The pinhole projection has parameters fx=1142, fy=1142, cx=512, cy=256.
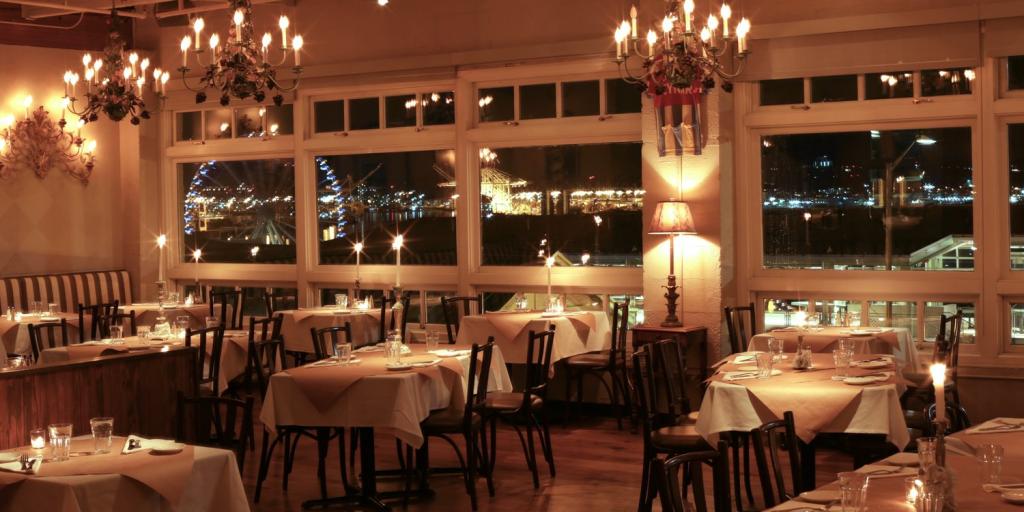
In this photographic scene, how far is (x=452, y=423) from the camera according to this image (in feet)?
21.5

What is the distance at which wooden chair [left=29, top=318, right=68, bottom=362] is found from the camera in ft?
31.1

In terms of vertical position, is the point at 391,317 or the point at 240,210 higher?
the point at 240,210

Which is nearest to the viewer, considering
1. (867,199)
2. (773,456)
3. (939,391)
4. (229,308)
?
(939,391)

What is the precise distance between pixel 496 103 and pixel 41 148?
5.06 m

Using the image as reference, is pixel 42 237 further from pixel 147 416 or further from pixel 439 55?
pixel 147 416

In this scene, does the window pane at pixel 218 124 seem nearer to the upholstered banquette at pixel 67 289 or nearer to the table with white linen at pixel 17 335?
the upholstered banquette at pixel 67 289

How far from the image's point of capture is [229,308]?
1232cm

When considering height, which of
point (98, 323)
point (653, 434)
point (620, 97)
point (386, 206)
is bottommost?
point (653, 434)

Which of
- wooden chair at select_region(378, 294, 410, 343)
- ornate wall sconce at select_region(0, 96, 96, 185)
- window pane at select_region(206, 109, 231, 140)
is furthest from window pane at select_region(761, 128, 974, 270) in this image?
ornate wall sconce at select_region(0, 96, 96, 185)

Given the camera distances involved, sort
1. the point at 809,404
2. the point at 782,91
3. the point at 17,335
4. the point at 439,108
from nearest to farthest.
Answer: the point at 809,404 < the point at 782,91 < the point at 17,335 < the point at 439,108

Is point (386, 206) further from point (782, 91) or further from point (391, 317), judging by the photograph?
Result: point (782, 91)

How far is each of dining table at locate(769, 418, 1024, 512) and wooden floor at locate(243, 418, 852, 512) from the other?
2.71 m

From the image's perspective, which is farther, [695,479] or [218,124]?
[218,124]

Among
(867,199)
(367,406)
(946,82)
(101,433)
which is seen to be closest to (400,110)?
(867,199)
